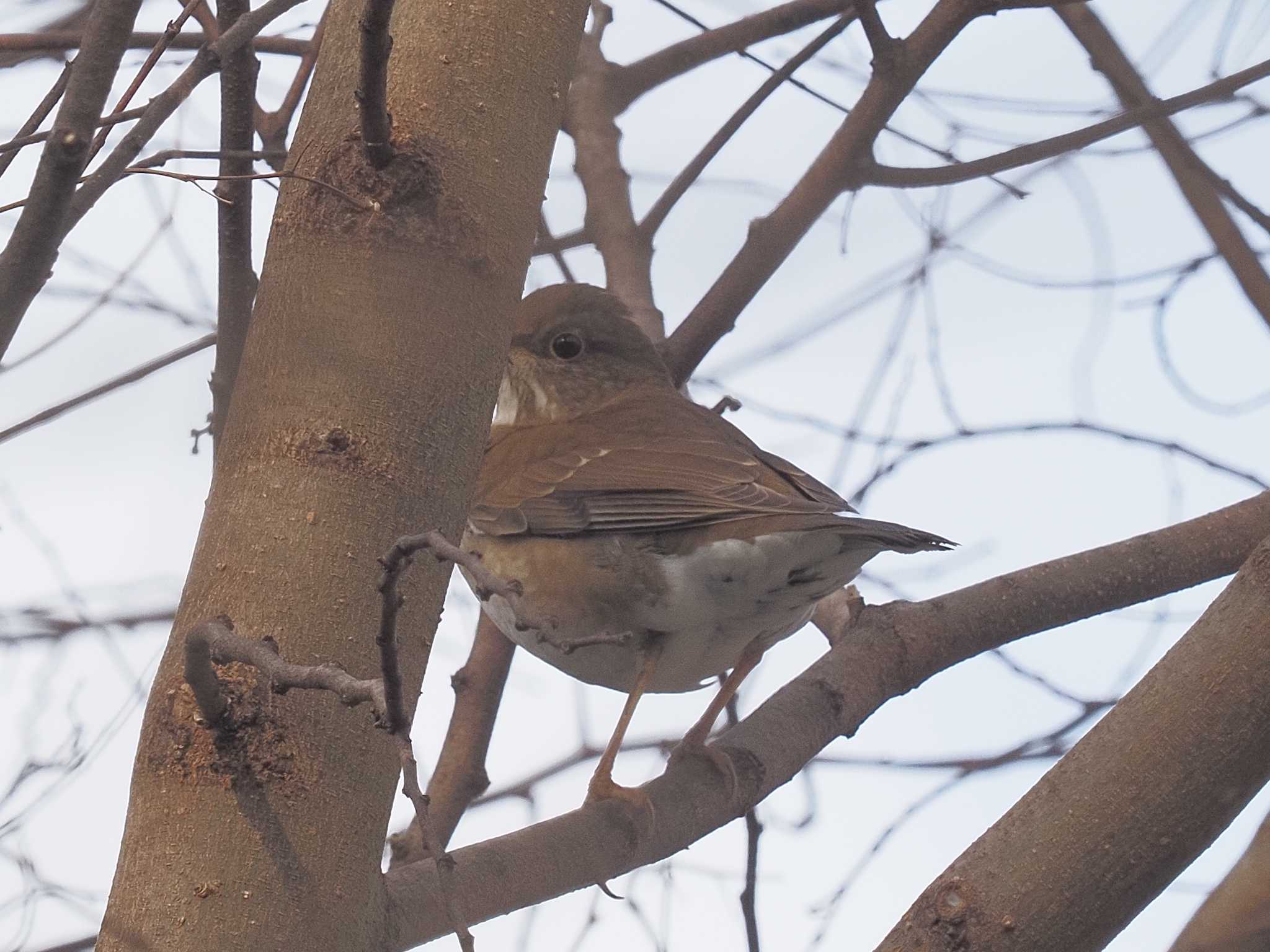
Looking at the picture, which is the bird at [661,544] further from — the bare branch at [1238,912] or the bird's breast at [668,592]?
the bare branch at [1238,912]

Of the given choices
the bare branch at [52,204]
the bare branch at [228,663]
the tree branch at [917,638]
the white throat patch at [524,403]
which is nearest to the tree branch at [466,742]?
the tree branch at [917,638]

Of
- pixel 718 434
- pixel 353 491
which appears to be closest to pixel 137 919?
pixel 353 491

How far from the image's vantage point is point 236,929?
1.57m

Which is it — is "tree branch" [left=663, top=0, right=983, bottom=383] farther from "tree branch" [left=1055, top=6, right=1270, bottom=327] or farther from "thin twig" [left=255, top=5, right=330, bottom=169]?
"thin twig" [left=255, top=5, right=330, bottom=169]

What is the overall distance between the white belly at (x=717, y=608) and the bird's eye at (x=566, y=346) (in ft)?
3.86

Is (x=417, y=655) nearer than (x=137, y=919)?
No

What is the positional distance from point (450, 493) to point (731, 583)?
1.42 m

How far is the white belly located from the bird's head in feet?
3.45

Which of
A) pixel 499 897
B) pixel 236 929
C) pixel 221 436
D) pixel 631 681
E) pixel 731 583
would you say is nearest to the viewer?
pixel 236 929

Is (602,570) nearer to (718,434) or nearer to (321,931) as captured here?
(718,434)

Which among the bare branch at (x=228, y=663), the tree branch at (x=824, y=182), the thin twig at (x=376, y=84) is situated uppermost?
the tree branch at (x=824, y=182)

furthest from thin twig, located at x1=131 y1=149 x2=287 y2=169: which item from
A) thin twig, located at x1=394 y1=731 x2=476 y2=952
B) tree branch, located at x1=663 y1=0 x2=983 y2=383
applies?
tree branch, located at x1=663 y1=0 x2=983 y2=383

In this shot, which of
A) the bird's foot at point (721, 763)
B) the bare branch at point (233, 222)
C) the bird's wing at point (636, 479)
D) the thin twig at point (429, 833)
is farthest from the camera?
the bird's wing at point (636, 479)

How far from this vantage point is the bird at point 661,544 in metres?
3.09
